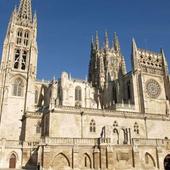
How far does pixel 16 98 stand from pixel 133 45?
23881 millimetres

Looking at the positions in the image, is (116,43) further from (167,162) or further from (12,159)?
(12,159)

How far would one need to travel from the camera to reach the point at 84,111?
103ft

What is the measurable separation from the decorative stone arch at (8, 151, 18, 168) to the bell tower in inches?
567

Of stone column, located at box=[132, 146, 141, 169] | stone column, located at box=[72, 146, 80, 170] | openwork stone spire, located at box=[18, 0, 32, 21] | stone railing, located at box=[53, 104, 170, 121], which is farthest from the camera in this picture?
openwork stone spire, located at box=[18, 0, 32, 21]

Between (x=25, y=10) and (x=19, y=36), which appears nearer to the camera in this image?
(x=19, y=36)

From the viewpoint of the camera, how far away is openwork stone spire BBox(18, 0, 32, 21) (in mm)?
58550

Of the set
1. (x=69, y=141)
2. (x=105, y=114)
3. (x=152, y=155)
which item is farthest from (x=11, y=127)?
(x=152, y=155)

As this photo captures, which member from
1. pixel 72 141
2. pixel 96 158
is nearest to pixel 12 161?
pixel 72 141

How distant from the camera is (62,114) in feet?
98.5

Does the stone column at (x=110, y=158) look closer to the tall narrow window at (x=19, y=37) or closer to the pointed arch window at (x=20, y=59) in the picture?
the pointed arch window at (x=20, y=59)

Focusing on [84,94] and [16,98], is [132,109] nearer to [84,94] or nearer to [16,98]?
[84,94]

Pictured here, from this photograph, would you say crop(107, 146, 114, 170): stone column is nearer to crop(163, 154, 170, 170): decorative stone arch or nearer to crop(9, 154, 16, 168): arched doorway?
crop(163, 154, 170, 170): decorative stone arch

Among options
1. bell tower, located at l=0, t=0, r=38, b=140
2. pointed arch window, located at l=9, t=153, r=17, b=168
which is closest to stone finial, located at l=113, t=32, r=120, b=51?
bell tower, located at l=0, t=0, r=38, b=140

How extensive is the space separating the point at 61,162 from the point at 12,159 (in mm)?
9668
